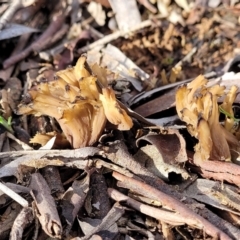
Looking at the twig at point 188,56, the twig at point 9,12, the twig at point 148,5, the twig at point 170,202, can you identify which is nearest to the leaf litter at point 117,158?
the twig at point 170,202

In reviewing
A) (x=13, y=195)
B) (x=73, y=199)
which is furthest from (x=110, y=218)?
(x=13, y=195)

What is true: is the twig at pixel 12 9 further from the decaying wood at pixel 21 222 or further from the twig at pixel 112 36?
the decaying wood at pixel 21 222

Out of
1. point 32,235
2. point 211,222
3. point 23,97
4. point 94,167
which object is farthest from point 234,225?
point 23,97

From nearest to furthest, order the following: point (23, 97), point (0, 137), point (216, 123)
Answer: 1. point (216, 123)
2. point (0, 137)
3. point (23, 97)

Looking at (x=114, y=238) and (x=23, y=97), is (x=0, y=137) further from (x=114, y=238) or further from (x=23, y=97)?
(x=114, y=238)

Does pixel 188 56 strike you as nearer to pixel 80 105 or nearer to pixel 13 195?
pixel 80 105
